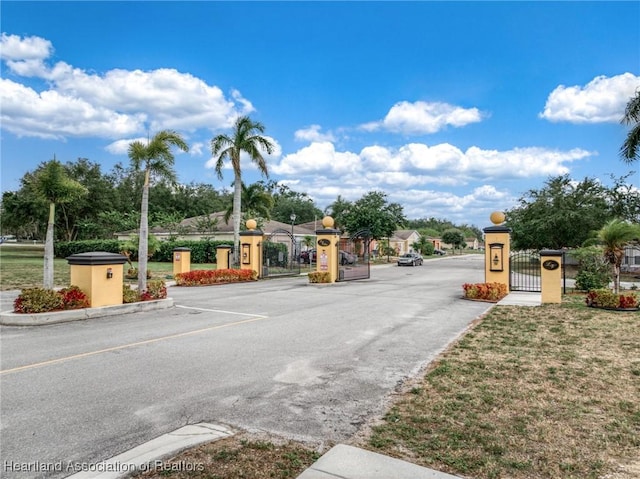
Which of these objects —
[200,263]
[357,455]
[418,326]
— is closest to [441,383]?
[357,455]

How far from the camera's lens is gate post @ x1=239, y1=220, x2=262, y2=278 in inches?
814

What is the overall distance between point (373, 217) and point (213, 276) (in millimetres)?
24178

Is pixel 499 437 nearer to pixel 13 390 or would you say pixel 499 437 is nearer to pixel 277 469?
pixel 277 469

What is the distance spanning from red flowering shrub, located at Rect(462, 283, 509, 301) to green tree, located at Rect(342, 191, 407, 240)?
1007 inches

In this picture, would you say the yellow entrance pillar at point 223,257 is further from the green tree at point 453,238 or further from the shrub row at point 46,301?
the green tree at point 453,238

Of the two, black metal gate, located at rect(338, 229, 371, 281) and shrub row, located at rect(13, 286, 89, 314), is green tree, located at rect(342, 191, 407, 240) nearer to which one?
black metal gate, located at rect(338, 229, 371, 281)

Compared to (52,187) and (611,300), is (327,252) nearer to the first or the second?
(611,300)

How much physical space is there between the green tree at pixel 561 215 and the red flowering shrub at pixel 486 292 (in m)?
19.3

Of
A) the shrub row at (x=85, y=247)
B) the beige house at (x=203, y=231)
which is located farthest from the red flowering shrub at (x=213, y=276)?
the shrub row at (x=85, y=247)

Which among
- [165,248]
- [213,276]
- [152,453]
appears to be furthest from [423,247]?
[152,453]

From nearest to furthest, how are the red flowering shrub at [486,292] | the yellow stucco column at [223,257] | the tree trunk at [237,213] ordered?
the red flowering shrub at [486,292] < the yellow stucco column at [223,257] < the tree trunk at [237,213]

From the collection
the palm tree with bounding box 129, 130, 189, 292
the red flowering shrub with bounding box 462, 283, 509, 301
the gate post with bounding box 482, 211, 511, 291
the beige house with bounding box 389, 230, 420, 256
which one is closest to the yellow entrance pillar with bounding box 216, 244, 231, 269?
the palm tree with bounding box 129, 130, 189, 292

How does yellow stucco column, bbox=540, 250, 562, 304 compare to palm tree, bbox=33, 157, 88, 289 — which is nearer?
palm tree, bbox=33, 157, 88, 289

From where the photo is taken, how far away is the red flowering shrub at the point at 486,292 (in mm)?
13609
